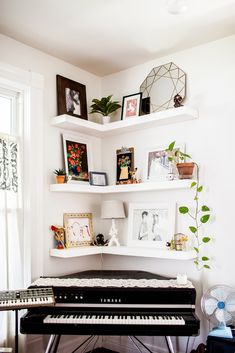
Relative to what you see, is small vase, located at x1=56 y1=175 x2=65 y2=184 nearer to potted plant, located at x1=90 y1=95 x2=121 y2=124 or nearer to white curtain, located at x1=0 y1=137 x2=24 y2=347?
white curtain, located at x1=0 y1=137 x2=24 y2=347

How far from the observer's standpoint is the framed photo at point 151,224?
3031 mm

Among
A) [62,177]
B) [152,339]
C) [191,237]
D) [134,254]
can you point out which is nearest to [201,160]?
[191,237]

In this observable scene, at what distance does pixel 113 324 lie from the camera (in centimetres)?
235

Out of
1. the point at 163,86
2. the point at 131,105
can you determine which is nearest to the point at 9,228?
the point at 131,105

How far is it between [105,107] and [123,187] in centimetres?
77

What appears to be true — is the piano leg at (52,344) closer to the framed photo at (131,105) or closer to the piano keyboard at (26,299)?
the piano keyboard at (26,299)

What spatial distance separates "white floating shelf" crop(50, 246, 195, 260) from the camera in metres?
2.80

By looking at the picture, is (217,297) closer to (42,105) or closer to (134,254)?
(134,254)

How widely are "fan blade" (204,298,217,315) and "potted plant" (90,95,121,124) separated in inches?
69.9

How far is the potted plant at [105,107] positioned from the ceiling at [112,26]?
14.2 inches

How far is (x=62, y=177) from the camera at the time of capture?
3035mm

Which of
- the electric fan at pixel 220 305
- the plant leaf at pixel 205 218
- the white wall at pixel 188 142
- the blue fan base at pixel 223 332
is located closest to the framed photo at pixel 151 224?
the white wall at pixel 188 142

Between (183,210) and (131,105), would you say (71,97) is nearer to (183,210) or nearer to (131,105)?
(131,105)

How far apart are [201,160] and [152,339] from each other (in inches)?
61.3
